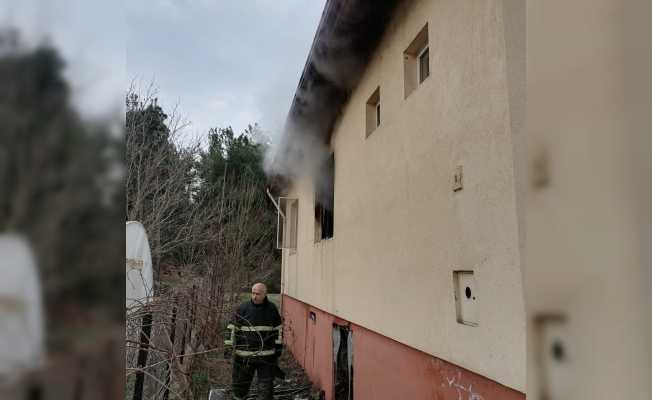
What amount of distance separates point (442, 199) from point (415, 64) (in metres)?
1.69

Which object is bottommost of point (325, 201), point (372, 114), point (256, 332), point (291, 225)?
point (256, 332)

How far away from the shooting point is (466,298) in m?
2.64

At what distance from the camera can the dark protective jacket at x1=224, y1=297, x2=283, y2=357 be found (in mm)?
5875

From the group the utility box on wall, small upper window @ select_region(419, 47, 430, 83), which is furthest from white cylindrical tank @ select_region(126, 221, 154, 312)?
small upper window @ select_region(419, 47, 430, 83)

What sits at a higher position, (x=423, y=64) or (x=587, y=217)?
(x=423, y=64)

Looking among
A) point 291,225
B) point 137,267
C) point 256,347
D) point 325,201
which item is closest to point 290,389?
point 256,347

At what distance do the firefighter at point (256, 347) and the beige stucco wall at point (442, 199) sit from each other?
1.32m

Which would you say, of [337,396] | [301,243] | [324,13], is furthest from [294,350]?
[324,13]

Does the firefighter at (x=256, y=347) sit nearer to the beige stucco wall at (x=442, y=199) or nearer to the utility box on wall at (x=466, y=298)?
the beige stucco wall at (x=442, y=199)

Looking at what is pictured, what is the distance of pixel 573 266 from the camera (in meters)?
0.75

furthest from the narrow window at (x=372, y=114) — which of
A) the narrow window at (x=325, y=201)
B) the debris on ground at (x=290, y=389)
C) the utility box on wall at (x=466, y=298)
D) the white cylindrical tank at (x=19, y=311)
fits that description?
the white cylindrical tank at (x=19, y=311)

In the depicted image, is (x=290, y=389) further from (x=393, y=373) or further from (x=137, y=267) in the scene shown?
(x=137, y=267)

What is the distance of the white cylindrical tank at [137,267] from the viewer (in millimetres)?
3473

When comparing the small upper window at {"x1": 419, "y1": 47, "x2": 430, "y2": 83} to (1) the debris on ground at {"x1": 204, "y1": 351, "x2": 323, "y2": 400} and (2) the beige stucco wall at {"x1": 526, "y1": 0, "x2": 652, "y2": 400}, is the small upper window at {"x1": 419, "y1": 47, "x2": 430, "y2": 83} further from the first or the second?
(1) the debris on ground at {"x1": 204, "y1": 351, "x2": 323, "y2": 400}
